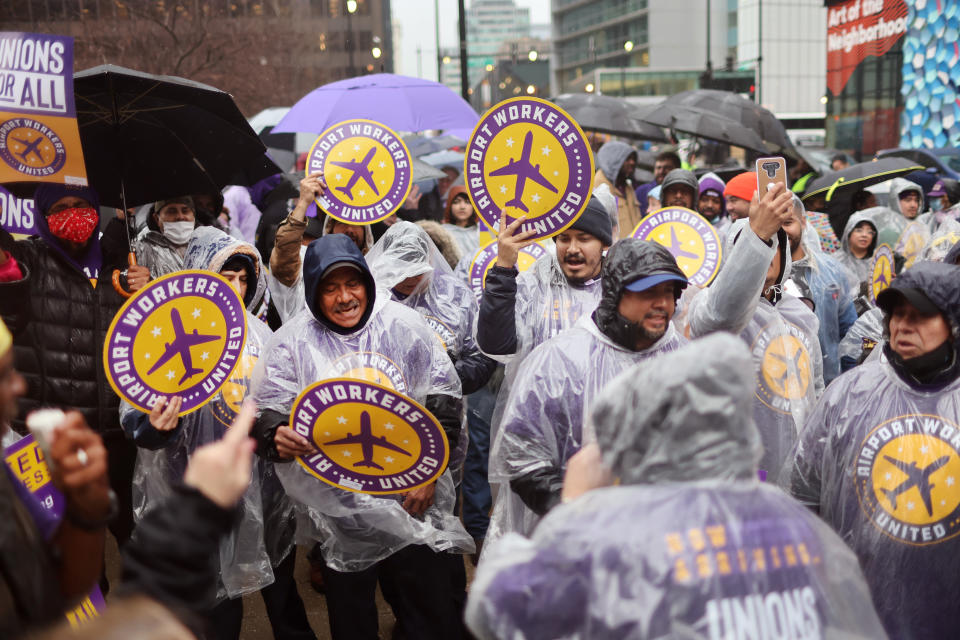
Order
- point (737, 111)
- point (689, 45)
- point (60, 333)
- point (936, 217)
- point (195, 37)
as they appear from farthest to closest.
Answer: point (689, 45)
point (195, 37)
point (737, 111)
point (936, 217)
point (60, 333)

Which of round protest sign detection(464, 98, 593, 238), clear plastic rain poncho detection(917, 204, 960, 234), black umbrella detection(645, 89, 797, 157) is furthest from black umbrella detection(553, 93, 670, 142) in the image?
round protest sign detection(464, 98, 593, 238)

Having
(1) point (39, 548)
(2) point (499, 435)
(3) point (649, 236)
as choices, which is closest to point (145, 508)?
(2) point (499, 435)

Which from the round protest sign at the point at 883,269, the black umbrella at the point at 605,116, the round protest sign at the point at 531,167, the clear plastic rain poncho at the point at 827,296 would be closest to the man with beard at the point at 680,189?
the round protest sign at the point at 883,269

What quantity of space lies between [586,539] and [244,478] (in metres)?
0.65

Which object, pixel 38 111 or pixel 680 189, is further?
pixel 680 189

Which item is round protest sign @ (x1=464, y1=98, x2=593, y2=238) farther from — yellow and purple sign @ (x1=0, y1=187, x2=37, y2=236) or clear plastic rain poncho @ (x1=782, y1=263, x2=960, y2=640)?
yellow and purple sign @ (x1=0, y1=187, x2=37, y2=236)

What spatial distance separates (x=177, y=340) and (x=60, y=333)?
0.84 metres

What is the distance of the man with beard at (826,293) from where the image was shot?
15.1 ft

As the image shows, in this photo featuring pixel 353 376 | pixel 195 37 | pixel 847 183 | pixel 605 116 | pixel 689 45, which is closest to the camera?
pixel 353 376

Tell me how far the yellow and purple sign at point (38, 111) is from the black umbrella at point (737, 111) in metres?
7.03

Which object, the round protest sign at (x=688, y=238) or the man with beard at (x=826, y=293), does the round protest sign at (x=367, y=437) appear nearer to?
the round protest sign at (x=688, y=238)

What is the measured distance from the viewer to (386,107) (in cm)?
660

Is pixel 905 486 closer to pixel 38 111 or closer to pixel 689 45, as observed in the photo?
pixel 38 111

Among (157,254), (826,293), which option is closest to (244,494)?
(157,254)
